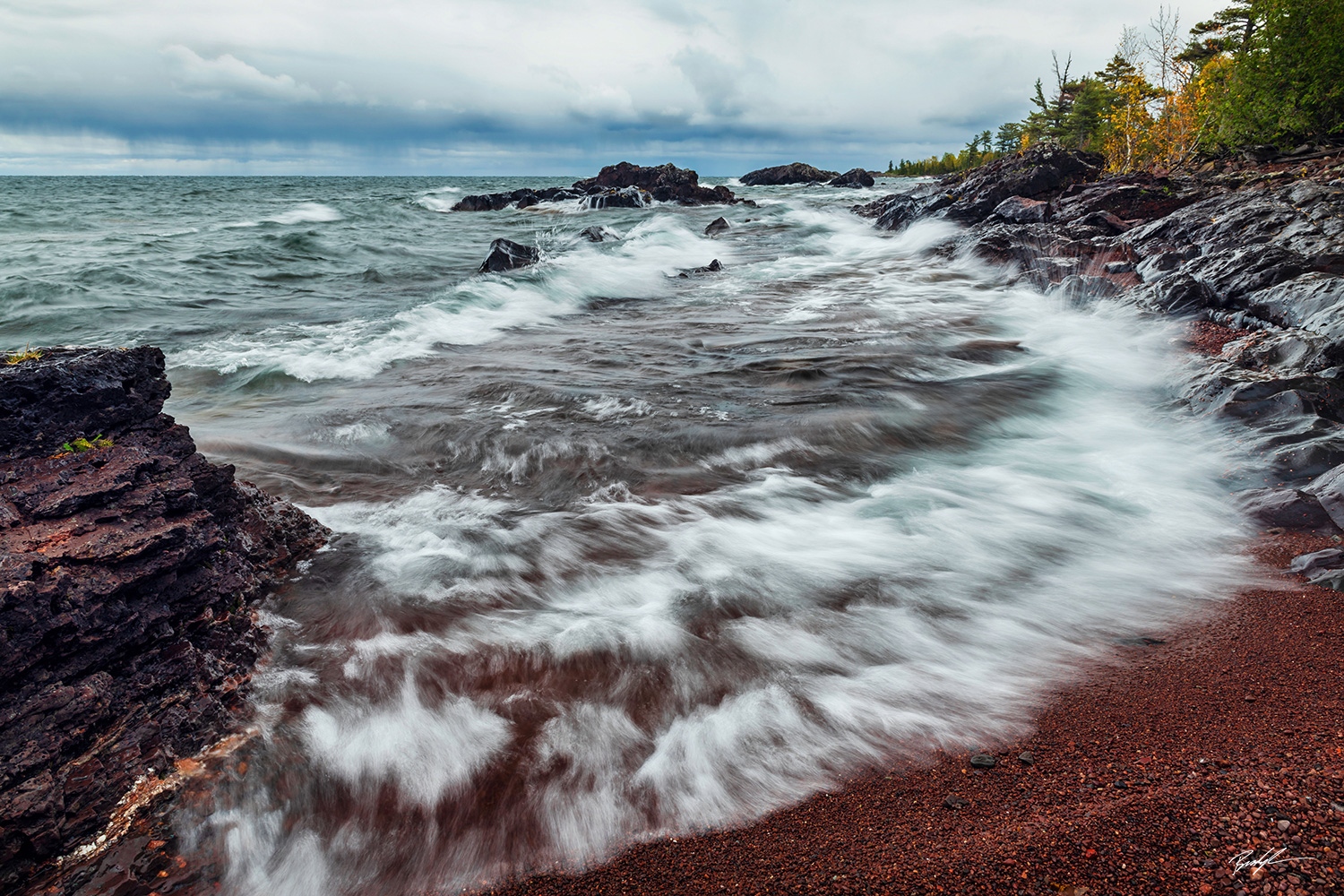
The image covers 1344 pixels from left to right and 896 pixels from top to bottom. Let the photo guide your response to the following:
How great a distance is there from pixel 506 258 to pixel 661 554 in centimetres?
1442

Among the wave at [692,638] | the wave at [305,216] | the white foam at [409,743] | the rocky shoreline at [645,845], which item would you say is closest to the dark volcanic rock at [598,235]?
the wave at [305,216]

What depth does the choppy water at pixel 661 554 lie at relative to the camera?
2604mm

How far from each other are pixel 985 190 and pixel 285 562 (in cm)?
2488

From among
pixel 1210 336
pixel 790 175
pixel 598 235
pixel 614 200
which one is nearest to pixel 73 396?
pixel 1210 336

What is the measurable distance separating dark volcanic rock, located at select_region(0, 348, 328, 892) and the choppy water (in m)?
0.32

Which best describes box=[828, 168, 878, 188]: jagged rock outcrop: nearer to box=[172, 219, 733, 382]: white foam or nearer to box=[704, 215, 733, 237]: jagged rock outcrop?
box=[704, 215, 733, 237]: jagged rock outcrop

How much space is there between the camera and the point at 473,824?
2457 millimetres

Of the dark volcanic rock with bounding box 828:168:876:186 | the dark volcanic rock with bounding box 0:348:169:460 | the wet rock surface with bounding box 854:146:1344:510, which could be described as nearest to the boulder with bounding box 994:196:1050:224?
the wet rock surface with bounding box 854:146:1344:510

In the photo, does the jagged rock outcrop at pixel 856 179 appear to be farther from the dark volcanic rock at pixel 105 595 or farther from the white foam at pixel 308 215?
the dark volcanic rock at pixel 105 595

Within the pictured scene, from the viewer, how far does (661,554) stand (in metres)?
4.35

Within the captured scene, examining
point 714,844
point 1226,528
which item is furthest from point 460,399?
point 1226,528

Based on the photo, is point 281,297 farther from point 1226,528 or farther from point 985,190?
point 985,190

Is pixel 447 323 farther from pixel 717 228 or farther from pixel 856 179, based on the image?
pixel 856 179

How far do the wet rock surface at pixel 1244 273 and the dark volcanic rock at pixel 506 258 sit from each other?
11.4 meters
